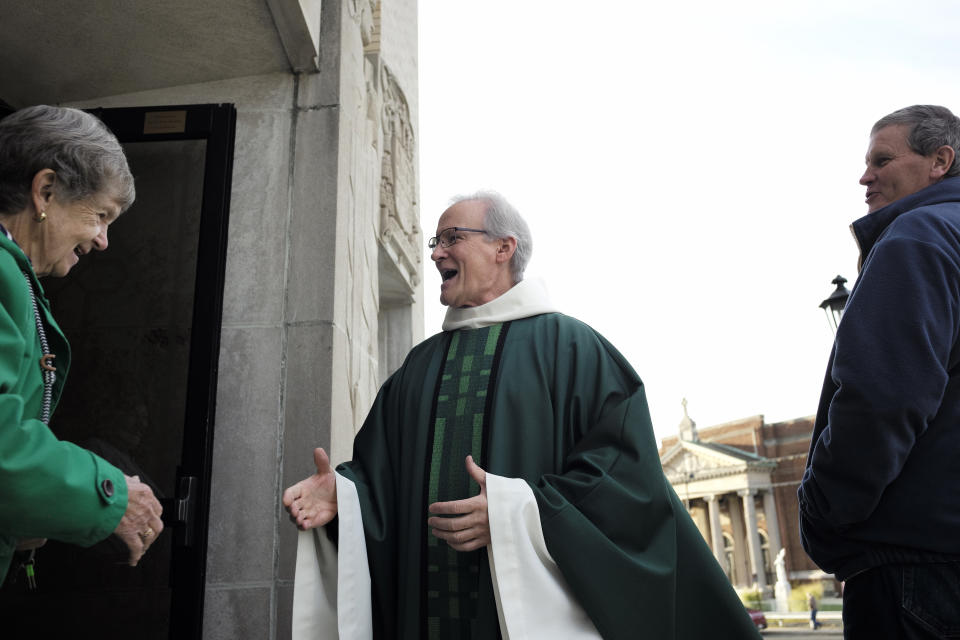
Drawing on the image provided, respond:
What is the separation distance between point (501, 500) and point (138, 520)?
0.87m

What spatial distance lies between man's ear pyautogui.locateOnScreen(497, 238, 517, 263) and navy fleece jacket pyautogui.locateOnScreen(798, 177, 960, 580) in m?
1.16

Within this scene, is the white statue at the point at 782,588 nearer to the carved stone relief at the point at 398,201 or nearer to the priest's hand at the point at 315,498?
the carved stone relief at the point at 398,201

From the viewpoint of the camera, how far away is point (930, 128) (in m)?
2.29

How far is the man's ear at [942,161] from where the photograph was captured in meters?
2.26

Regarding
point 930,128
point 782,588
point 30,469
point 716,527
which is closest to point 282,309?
point 30,469

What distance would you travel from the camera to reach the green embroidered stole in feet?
7.26

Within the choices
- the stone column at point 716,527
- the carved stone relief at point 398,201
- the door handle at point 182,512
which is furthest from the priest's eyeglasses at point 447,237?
the stone column at point 716,527

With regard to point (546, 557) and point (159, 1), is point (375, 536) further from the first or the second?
point (159, 1)

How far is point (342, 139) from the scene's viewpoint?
3736 millimetres

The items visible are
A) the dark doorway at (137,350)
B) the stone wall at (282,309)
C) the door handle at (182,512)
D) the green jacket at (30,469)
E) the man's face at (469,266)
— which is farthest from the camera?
the dark doorway at (137,350)

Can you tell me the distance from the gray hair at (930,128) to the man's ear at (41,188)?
232 centimetres

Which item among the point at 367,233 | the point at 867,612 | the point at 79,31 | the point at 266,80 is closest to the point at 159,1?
the point at 79,31

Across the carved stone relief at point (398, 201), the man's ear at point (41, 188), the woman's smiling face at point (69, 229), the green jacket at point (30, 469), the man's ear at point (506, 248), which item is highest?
the carved stone relief at point (398, 201)

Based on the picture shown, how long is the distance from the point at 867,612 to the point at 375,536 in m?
1.33
